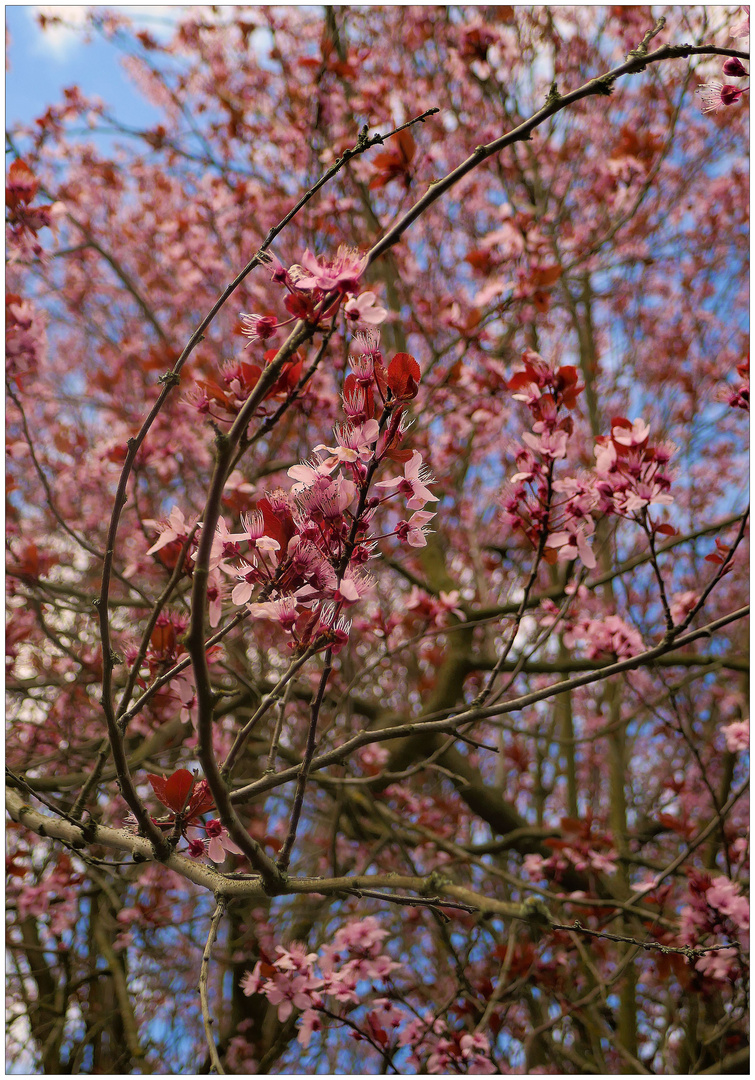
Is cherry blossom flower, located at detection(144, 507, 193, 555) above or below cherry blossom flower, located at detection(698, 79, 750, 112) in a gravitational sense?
below

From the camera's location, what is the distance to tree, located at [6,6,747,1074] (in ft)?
3.47

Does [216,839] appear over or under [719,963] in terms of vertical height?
over

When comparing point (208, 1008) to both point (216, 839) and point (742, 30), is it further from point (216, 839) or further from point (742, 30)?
point (742, 30)

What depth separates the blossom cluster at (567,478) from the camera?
1.38 metres

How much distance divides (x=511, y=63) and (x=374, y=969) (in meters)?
4.71

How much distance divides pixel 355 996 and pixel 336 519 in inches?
61.1

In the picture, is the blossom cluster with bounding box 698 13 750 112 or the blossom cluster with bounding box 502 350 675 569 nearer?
the blossom cluster with bounding box 698 13 750 112

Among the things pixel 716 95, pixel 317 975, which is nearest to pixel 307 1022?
pixel 317 975

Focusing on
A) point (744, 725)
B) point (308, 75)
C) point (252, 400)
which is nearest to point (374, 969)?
point (744, 725)

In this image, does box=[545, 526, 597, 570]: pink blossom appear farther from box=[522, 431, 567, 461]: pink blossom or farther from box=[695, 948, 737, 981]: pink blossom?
box=[695, 948, 737, 981]: pink blossom

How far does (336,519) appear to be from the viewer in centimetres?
98

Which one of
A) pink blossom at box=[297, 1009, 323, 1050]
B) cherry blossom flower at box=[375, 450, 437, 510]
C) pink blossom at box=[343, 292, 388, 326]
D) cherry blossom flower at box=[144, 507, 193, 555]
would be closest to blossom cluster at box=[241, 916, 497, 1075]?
pink blossom at box=[297, 1009, 323, 1050]

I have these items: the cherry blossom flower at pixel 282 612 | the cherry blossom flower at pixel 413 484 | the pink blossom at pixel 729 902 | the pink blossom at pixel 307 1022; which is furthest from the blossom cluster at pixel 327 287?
the pink blossom at pixel 729 902

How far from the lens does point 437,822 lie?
13.2 feet
